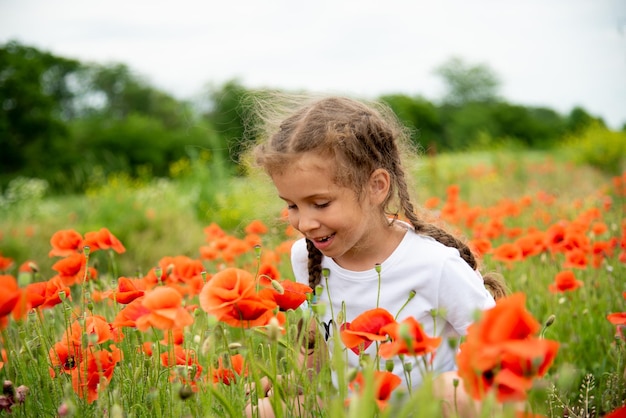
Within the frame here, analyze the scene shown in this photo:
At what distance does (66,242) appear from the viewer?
212 centimetres

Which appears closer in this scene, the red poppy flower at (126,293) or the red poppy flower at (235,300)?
the red poppy flower at (235,300)

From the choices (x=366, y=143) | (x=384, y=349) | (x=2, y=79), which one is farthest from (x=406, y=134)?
(x=2, y=79)

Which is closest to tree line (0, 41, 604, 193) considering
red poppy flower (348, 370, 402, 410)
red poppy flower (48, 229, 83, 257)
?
red poppy flower (48, 229, 83, 257)

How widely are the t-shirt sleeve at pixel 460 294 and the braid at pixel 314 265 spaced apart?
0.48m

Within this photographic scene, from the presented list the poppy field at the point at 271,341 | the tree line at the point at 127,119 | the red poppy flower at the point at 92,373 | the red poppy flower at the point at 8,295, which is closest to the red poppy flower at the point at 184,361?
the poppy field at the point at 271,341

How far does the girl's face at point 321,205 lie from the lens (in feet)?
5.93

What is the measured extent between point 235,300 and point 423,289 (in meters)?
0.96

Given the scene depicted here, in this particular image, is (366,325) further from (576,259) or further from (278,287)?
(576,259)

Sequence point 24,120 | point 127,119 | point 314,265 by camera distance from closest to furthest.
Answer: point 314,265 < point 24,120 < point 127,119

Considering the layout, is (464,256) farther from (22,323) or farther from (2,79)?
(2,79)

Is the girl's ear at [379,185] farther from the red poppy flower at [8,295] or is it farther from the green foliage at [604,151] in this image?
the green foliage at [604,151]

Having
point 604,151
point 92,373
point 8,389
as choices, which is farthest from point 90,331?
point 604,151

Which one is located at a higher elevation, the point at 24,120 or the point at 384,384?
the point at 384,384

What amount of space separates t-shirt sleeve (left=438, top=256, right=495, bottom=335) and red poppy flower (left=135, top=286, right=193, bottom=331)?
98cm
